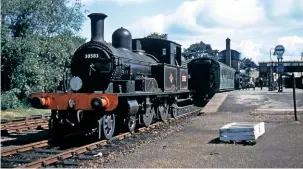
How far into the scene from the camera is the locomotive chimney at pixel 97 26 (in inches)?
468

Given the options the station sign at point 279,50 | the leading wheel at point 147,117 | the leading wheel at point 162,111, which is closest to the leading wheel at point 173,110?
the leading wheel at point 162,111

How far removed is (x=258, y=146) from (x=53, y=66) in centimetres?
1745

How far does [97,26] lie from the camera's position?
11.9 m

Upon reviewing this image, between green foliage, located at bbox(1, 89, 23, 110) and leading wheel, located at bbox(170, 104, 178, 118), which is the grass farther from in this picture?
leading wheel, located at bbox(170, 104, 178, 118)

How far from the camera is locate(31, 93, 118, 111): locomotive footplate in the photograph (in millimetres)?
9930

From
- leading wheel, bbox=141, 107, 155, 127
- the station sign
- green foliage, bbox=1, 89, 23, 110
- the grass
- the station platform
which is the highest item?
the station sign

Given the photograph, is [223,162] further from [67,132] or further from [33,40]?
[33,40]

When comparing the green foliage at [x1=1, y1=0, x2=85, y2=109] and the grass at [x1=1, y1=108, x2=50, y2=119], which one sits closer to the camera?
the grass at [x1=1, y1=108, x2=50, y2=119]

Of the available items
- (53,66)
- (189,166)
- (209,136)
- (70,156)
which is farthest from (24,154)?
(53,66)

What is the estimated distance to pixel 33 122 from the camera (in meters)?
15.0

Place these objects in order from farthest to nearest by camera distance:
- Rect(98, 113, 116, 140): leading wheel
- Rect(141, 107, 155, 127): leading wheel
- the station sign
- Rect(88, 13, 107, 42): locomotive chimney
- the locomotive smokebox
A: the station sign < the locomotive smokebox < Rect(141, 107, 155, 127): leading wheel < Rect(88, 13, 107, 42): locomotive chimney < Rect(98, 113, 116, 140): leading wheel

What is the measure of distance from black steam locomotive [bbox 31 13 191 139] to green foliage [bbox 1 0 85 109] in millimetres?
8151

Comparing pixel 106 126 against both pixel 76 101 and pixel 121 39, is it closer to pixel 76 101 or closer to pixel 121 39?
pixel 76 101

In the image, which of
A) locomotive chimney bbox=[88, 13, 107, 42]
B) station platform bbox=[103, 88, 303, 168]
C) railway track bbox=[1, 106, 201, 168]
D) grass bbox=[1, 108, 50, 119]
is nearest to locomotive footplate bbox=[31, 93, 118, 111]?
railway track bbox=[1, 106, 201, 168]
